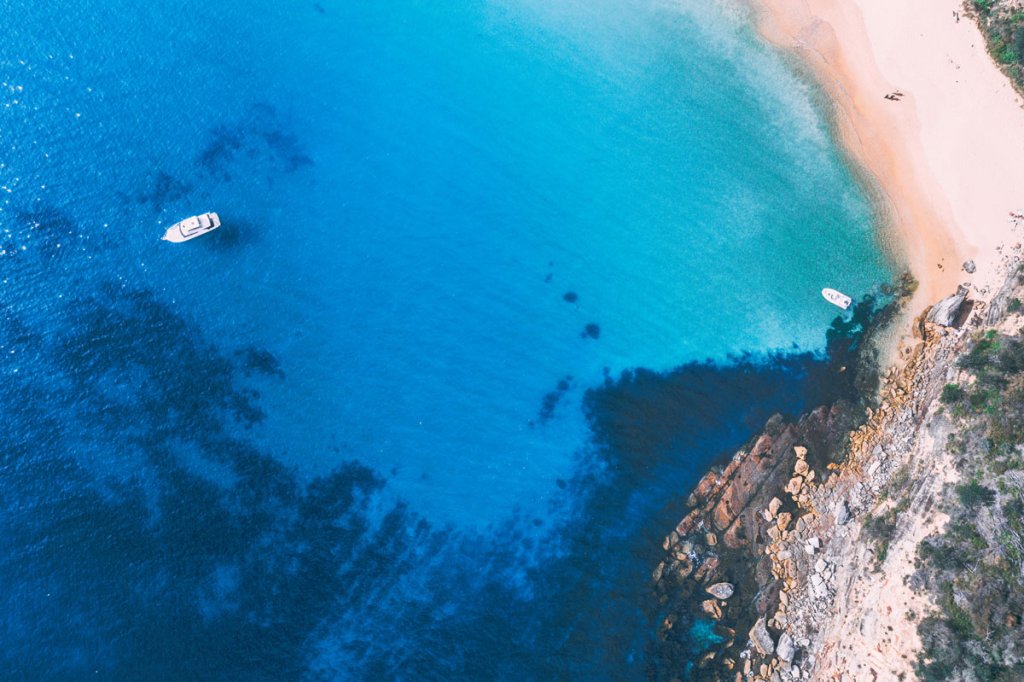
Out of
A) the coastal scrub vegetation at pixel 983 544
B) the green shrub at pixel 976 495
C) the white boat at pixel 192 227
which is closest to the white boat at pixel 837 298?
the coastal scrub vegetation at pixel 983 544

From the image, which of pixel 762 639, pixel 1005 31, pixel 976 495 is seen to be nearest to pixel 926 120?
pixel 1005 31

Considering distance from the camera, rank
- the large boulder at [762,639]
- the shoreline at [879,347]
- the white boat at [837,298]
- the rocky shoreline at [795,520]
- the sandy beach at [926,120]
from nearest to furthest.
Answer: the rocky shoreline at [795,520] < the shoreline at [879,347] < the large boulder at [762,639] < the sandy beach at [926,120] < the white boat at [837,298]

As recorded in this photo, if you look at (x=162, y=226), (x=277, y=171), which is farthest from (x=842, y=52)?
(x=162, y=226)

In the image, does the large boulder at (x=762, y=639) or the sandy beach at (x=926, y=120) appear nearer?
the large boulder at (x=762, y=639)

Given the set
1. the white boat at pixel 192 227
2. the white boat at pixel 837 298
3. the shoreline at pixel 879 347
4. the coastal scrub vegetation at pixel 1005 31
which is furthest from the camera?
the white boat at pixel 192 227

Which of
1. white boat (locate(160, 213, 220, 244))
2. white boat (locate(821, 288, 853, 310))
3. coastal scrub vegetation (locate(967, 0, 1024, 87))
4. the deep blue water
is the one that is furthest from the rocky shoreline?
white boat (locate(160, 213, 220, 244))

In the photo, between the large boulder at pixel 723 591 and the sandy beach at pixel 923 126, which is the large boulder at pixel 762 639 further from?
the sandy beach at pixel 923 126

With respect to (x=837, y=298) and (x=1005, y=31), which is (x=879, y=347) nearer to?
(x=837, y=298)

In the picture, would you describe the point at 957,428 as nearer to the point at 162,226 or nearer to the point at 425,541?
the point at 425,541
